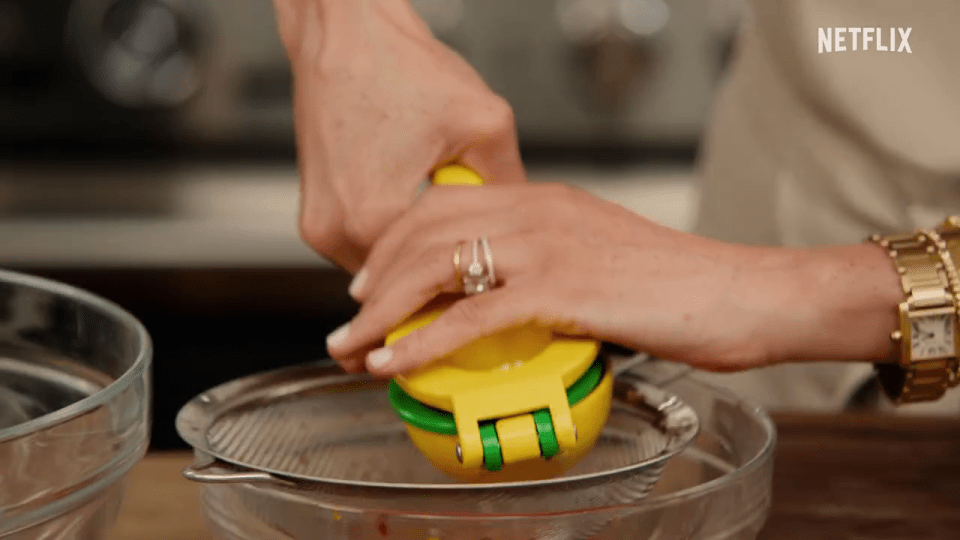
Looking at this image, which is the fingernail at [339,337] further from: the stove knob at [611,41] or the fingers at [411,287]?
the stove knob at [611,41]

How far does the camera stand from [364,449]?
1.73 feet

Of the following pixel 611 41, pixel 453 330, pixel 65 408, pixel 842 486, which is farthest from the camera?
pixel 611 41

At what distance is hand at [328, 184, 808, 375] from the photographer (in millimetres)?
542

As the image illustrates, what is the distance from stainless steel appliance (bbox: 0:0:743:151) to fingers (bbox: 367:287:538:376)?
1184 millimetres

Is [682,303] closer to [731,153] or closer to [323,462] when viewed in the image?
[323,462]

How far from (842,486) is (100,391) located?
406 millimetres

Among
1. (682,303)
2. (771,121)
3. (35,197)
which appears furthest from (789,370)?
(35,197)

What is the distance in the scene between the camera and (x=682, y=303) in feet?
1.91

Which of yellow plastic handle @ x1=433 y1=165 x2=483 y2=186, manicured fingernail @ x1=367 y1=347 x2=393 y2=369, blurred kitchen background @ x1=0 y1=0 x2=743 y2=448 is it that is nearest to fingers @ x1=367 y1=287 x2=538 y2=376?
manicured fingernail @ x1=367 y1=347 x2=393 y2=369

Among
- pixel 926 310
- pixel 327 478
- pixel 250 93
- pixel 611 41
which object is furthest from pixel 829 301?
pixel 250 93

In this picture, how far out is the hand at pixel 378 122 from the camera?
0.64 meters

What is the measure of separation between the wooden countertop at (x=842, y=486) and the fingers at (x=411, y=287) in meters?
0.12

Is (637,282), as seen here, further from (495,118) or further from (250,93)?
(250,93)

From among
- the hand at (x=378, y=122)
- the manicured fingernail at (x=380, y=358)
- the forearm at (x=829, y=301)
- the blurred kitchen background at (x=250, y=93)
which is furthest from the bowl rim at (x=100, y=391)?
the blurred kitchen background at (x=250, y=93)
